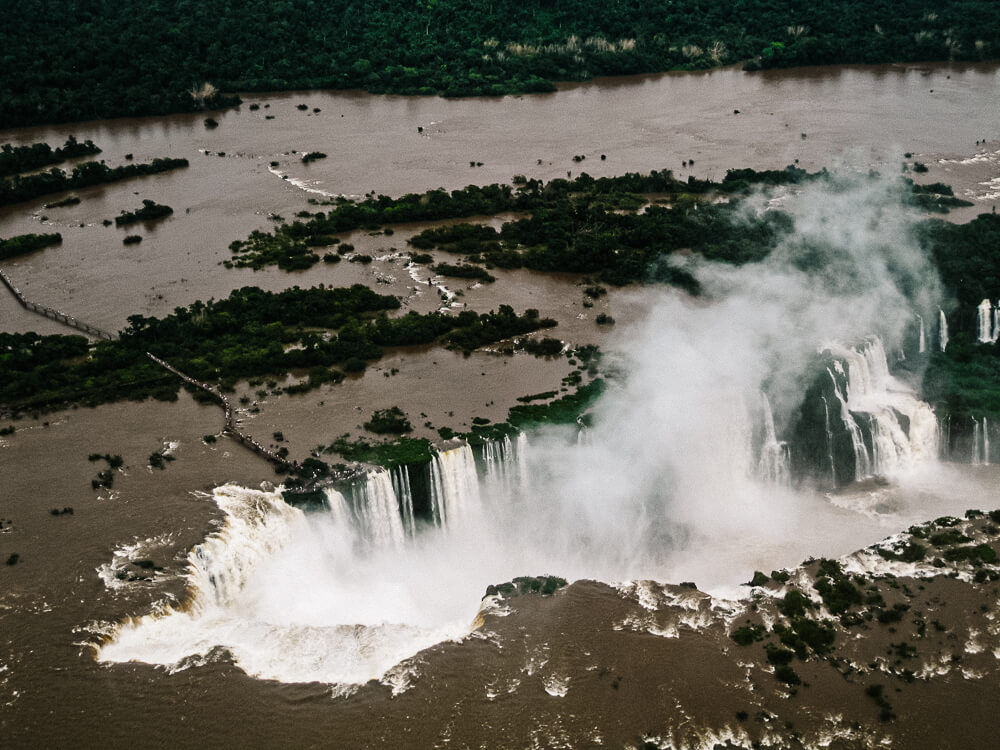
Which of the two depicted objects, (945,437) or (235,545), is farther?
(945,437)

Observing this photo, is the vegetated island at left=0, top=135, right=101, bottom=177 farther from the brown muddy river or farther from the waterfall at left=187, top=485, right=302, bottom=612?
the waterfall at left=187, top=485, right=302, bottom=612

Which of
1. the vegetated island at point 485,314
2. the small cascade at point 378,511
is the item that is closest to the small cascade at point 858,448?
the vegetated island at point 485,314

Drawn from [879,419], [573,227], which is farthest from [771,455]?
[573,227]

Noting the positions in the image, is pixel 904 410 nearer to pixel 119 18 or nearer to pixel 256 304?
pixel 256 304

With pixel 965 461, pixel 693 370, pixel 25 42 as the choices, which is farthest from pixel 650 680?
pixel 25 42

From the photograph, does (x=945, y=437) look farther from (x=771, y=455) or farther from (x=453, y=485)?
(x=453, y=485)

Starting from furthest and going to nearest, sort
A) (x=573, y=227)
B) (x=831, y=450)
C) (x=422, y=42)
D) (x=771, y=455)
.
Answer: (x=422, y=42) < (x=573, y=227) < (x=831, y=450) < (x=771, y=455)
